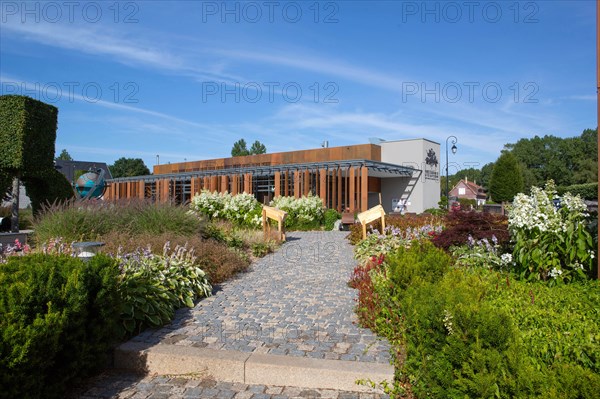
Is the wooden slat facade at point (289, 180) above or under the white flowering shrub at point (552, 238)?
above

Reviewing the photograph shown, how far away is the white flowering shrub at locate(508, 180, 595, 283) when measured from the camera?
13.3 ft

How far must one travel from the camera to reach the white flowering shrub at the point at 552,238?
405cm

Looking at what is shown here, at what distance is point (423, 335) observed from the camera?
2.75m

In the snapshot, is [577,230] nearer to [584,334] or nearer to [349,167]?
[584,334]

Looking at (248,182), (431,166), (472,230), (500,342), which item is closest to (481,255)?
(472,230)

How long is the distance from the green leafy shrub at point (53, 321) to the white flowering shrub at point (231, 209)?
9582 millimetres

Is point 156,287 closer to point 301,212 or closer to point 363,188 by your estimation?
point 301,212

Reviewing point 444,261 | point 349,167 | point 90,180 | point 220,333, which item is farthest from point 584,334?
point 90,180

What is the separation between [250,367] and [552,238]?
11.7ft

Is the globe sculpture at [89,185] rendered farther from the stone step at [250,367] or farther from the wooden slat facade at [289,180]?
the stone step at [250,367]

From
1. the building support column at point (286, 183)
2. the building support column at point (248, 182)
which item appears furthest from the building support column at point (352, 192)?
the building support column at point (248, 182)

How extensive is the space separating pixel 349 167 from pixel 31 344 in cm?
2073

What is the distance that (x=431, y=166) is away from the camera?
31453mm

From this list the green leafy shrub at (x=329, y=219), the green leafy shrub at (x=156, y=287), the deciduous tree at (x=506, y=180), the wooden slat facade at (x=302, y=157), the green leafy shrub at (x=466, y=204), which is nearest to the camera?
the green leafy shrub at (x=156, y=287)
